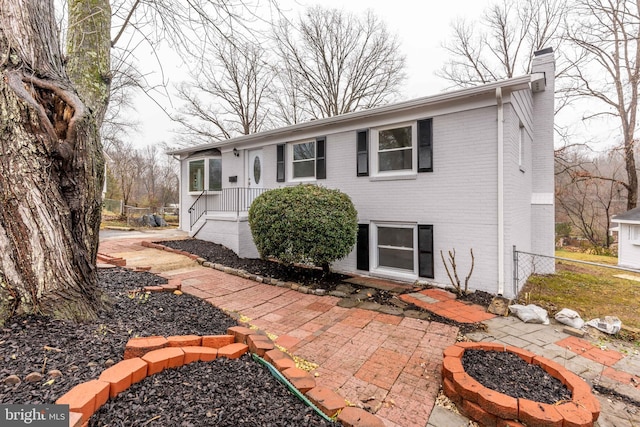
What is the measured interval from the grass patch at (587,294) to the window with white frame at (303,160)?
18.3 feet

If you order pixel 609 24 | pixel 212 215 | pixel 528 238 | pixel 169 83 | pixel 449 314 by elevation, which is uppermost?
pixel 609 24

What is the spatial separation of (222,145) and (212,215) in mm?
2599

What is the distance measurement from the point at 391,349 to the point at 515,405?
1433 mm

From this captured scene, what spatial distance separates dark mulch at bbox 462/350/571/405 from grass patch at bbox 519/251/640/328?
109 inches

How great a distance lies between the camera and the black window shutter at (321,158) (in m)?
7.62

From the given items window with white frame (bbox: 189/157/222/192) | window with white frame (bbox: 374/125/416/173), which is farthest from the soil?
window with white frame (bbox: 374/125/416/173)

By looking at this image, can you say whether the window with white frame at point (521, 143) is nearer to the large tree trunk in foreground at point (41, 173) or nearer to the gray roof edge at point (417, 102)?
the gray roof edge at point (417, 102)

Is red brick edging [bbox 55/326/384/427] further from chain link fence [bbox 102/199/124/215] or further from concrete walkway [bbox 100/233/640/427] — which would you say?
chain link fence [bbox 102/199/124/215]

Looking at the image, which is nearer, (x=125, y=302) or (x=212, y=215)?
(x=125, y=302)

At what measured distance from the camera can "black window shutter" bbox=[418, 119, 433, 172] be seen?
19.7ft

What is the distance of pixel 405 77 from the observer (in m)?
17.5

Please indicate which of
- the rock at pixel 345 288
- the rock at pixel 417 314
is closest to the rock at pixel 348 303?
the rock at pixel 345 288

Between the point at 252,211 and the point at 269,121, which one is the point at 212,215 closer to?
the point at 252,211

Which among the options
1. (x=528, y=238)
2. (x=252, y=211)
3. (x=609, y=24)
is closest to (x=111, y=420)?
(x=252, y=211)
